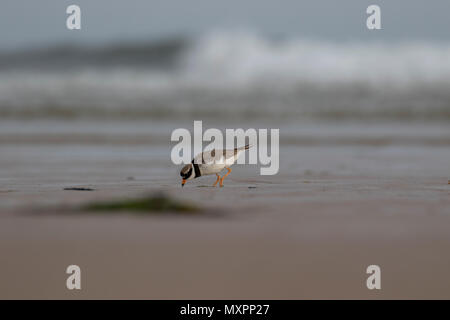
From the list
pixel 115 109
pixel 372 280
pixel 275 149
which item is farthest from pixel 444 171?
pixel 115 109

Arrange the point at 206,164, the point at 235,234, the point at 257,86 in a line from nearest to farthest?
the point at 235,234 → the point at 206,164 → the point at 257,86

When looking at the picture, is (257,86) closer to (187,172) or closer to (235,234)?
(187,172)

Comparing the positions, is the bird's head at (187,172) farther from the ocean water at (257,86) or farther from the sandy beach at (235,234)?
the ocean water at (257,86)

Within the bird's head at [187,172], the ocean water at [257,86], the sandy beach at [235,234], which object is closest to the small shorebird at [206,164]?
the bird's head at [187,172]

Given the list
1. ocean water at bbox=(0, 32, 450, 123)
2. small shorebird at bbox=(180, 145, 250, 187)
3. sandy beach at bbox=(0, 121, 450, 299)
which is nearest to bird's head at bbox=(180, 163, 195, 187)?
small shorebird at bbox=(180, 145, 250, 187)

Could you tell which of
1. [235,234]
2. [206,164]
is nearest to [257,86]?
[206,164]
